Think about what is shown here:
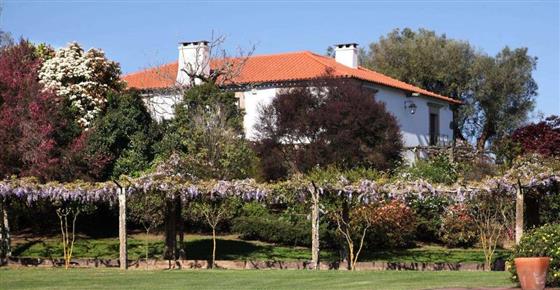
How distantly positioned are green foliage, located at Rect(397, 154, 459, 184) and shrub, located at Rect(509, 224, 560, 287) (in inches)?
723

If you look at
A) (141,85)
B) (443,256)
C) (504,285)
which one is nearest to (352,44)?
(141,85)

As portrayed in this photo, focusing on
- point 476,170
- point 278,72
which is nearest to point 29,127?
point 476,170

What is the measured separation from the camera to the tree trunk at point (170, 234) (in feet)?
105

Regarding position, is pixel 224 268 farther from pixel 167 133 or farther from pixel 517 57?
pixel 517 57

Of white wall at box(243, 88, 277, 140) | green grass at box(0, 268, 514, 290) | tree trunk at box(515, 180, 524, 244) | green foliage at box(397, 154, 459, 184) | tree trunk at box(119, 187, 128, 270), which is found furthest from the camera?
white wall at box(243, 88, 277, 140)

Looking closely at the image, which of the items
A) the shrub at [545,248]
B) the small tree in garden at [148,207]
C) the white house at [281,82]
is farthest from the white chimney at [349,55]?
the shrub at [545,248]

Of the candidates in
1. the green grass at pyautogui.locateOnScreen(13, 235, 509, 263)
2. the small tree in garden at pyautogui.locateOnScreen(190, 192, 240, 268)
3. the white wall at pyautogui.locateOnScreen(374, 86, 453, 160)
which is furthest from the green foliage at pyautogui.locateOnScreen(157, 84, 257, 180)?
the white wall at pyautogui.locateOnScreen(374, 86, 453, 160)

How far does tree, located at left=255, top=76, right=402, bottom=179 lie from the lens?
138 feet

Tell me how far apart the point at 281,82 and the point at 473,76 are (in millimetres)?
19686

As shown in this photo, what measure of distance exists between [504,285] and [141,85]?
117 feet

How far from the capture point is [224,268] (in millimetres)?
30297

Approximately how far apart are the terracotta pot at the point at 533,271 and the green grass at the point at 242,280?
154 cm

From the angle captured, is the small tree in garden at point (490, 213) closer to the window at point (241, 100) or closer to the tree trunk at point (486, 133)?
the window at point (241, 100)

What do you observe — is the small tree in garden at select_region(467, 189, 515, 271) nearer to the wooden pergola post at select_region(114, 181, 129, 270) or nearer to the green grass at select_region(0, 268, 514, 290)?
the green grass at select_region(0, 268, 514, 290)
